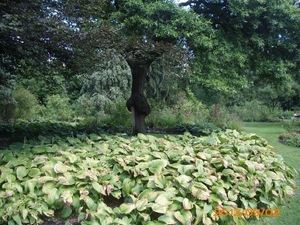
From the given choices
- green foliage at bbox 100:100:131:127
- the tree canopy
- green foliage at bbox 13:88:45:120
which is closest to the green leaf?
the tree canopy

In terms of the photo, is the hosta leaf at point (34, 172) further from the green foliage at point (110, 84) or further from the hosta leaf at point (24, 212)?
the green foliage at point (110, 84)

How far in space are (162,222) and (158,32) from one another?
344 cm

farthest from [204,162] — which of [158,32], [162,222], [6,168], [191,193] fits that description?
[158,32]

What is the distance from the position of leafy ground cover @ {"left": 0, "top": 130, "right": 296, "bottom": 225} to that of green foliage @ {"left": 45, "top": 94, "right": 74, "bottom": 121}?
11117 millimetres

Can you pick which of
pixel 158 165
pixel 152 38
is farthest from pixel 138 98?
pixel 158 165

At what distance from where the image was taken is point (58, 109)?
579 inches

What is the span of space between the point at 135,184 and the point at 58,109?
13020mm

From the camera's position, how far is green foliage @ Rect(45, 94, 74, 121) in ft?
46.2

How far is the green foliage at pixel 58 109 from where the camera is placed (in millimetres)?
14092

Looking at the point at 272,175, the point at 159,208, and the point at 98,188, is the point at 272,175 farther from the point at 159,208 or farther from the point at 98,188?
the point at 98,188

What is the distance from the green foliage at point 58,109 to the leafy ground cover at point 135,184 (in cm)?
1112

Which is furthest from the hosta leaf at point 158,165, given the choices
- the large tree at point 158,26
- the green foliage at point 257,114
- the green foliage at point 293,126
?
the green foliage at point 257,114

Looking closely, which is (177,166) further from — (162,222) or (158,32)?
(158,32)

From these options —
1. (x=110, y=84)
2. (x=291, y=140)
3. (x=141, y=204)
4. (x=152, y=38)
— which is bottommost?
(x=291, y=140)
